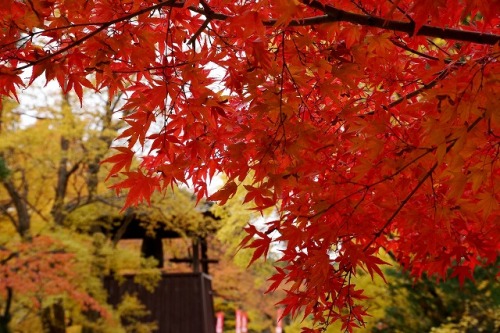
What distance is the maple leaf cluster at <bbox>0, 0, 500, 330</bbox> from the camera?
79.3 inches

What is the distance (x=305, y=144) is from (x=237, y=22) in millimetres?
564

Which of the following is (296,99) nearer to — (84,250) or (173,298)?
(84,250)

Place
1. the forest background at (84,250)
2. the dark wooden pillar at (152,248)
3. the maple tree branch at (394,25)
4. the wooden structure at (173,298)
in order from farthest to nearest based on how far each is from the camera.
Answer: the dark wooden pillar at (152,248) → the wooden structure at (173,298) → the forest background at (84,250) → the maple tree branch at (394,25)

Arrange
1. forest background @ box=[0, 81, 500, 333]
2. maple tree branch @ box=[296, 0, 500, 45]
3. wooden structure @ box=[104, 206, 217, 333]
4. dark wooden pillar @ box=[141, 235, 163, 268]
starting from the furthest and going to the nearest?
dark wooden pillar @ box=[141, 235, 163, 268] → wooden structure @ box=[104, 206, 217, 333] → forest background @ box=[0, 81, 500, 333] → maple tree branch @ box=[296, 0, 500, 45]

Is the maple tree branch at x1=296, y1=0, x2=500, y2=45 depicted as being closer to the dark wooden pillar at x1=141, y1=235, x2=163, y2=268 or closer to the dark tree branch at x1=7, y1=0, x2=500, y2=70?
the dark tree branch at x1=7, y1=0, x2=500, y2=70

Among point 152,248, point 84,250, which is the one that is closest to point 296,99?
point 84,250

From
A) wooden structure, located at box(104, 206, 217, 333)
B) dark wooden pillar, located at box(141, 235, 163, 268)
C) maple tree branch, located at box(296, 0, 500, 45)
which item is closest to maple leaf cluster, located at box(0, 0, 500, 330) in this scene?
maple tree branch, located at box(296, 0, 500, 45)

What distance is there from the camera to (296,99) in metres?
2.33

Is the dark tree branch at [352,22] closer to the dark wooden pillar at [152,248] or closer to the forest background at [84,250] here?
the forest background at [84,250]

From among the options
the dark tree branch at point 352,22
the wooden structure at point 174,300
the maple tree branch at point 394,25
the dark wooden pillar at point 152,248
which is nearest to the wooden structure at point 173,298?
the wooden structure at point 174,300

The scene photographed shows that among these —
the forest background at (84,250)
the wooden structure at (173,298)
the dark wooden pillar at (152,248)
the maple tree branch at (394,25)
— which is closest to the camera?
the maple tree branch at (394,25)

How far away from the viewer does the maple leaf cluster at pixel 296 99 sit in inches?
79.3

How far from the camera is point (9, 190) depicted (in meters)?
11.2

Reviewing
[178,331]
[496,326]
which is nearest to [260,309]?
[178,331]
